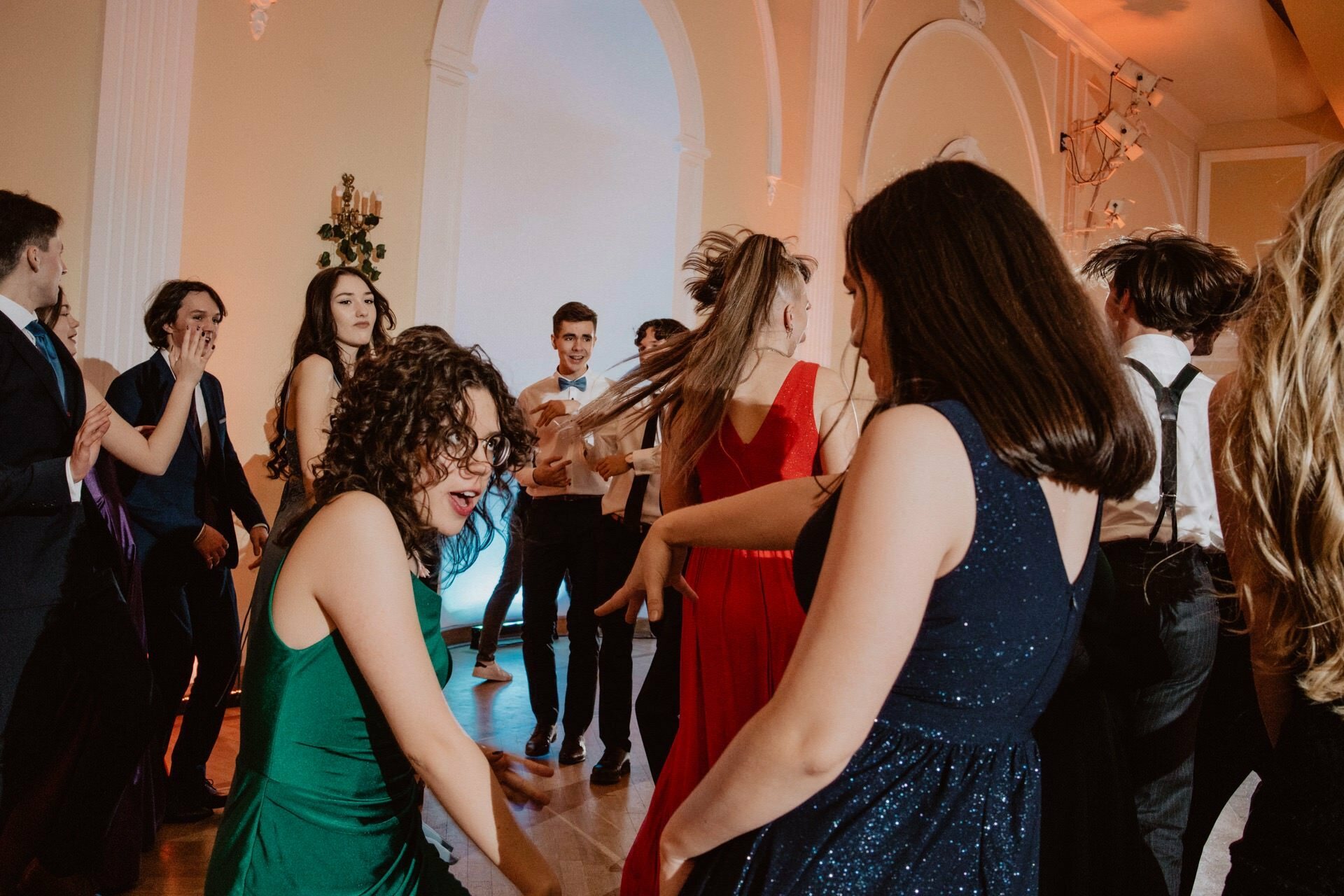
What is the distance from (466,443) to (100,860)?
1759mm

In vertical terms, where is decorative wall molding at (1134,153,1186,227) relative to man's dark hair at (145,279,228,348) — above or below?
above

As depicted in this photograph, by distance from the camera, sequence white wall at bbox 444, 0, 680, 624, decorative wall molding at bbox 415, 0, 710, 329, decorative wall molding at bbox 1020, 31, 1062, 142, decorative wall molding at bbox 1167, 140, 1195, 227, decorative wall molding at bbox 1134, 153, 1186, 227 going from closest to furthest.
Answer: decorative wall molding at bbox 415, 0, 710, 329
white wall at bbox 444, 0, 680, 624
decorative wall molding at bbox 1020, 31, 1062, 142
decorative wall molding at bbox 1134, 153, 1186, 227
decorative wall molding at bbox 1167, 140, 1195, 227

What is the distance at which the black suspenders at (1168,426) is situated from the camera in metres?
2.07

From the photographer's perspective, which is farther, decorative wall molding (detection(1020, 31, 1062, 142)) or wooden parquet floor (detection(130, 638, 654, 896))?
decorative wall molding (detection(1020, 31, 1062, 142))

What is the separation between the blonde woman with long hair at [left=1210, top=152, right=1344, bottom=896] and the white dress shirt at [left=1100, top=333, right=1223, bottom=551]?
1194mm

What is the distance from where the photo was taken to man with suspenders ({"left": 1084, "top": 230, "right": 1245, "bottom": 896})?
2055 millimetres

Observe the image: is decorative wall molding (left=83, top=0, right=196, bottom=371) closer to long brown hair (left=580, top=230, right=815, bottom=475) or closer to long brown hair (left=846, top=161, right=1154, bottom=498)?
long brown hair (left=580, top=230, right=815, bottom=475)

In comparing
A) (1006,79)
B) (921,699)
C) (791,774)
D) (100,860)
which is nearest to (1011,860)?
(921,699)

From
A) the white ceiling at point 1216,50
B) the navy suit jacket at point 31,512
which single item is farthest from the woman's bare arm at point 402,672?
the white ceiling at point 1216,50

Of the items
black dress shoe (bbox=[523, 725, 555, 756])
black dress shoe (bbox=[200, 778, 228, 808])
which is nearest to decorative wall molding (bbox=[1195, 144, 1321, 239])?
black dress shoe (bbox=[523, 725, 555, 756])

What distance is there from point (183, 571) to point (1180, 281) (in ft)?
9.17

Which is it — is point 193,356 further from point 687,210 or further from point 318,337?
point 687,210

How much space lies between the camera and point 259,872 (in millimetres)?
1203

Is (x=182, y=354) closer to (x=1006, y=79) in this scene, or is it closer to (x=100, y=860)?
(x=100, y=860)
